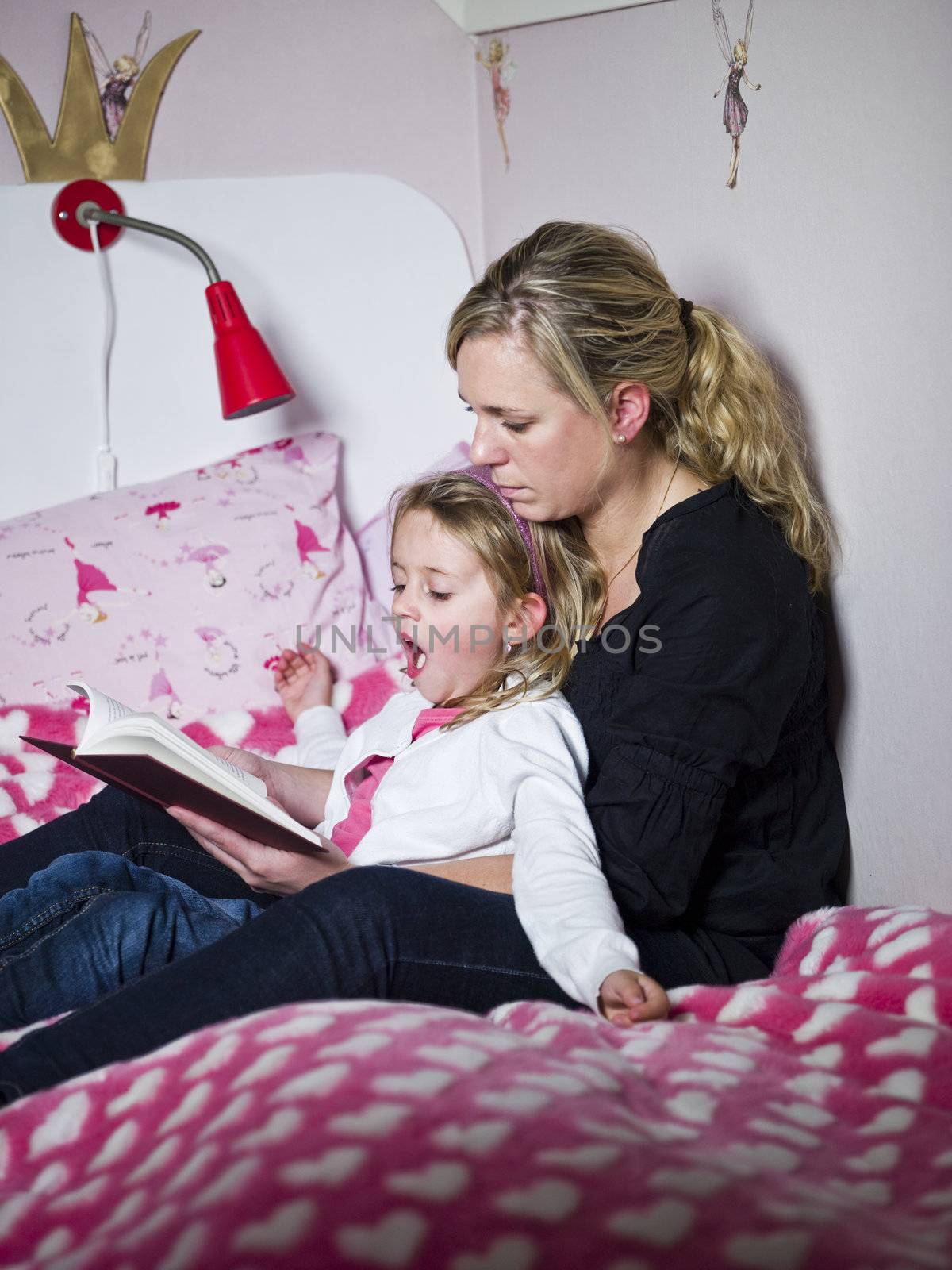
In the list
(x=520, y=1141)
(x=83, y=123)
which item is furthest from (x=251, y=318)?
(x=520, y=1141)

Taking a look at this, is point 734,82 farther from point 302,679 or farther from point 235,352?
point 302,679

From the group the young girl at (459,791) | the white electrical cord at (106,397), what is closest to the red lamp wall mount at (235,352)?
the white electrical cord at (106,397)

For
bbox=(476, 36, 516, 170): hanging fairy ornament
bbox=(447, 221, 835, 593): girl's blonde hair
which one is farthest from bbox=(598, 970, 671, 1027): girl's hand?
bbox=(476, 36, 516, 170): hanging fairy ornament

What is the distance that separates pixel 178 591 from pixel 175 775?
0.95 metres

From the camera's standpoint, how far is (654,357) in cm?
133

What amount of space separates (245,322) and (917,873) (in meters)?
1.37

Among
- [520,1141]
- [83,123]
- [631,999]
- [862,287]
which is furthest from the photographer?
[83,123]

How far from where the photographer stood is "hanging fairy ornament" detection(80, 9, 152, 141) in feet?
6.98

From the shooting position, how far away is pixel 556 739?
127cm

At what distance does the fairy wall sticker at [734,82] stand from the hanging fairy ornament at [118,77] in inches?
46.1

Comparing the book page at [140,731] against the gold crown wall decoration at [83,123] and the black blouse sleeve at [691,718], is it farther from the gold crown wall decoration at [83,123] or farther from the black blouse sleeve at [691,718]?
the gold crown wall decoration at [83,123]

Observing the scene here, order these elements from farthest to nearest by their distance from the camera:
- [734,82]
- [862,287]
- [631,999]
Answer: [734,82] → [862,287] → [631,999]

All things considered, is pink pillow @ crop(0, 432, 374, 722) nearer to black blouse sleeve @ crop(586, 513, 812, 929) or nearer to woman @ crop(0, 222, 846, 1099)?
woman @ crop(0, 222, 846, 1099)

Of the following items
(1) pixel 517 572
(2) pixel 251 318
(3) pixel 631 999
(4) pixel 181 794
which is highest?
(2) pixel 251 318
